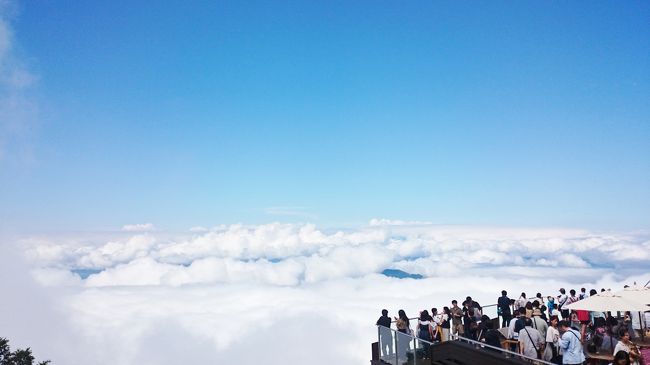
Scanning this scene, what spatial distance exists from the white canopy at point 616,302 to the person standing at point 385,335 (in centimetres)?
591

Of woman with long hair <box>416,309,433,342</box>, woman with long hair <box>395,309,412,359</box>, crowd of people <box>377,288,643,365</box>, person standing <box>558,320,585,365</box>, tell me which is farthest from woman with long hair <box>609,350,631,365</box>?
woman with long hair <box>416,309,433,342</box>

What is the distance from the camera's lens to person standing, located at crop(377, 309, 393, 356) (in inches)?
584

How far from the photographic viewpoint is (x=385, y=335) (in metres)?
15.1

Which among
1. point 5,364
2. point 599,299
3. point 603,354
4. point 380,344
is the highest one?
point 599,299

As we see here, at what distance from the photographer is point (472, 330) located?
573 inches

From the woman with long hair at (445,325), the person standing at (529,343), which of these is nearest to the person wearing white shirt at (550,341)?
the person standing at (529,343)

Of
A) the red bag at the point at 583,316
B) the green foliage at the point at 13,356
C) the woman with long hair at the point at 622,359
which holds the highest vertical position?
the woman with long hair at the point at 622,359

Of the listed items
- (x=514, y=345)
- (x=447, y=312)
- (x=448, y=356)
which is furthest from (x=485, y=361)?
(x=447, y=312)

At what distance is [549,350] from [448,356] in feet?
9.26

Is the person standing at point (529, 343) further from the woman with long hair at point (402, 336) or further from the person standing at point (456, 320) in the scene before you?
the person standing at point (456, 320)

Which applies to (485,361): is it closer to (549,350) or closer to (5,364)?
(549,350)

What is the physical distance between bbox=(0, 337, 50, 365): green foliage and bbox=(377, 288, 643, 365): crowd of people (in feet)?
150

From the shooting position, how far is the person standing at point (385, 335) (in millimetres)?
14844

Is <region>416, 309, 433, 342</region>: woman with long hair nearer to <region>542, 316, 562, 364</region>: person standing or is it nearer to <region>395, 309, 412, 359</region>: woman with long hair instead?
<region>395, 309, 412, 359</region>: woman with long hair
